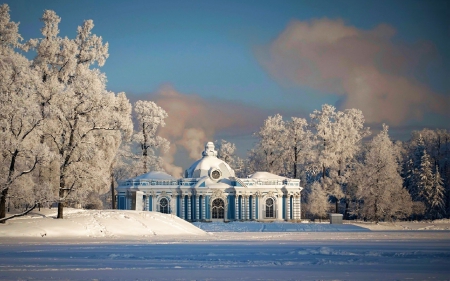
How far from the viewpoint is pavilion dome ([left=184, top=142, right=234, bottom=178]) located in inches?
2432

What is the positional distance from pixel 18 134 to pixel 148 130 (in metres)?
32.3

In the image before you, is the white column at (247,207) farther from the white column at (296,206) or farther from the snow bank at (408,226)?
the snow bank at (408,226)

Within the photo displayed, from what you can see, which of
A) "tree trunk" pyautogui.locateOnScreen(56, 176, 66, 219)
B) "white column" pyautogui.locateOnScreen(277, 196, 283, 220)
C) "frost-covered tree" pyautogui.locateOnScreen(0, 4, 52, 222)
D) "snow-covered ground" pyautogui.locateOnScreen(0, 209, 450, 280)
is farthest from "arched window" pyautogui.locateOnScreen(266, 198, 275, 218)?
"snow-covered ground" pyautogui.locateOnScreen(0, 209, 450, 280)

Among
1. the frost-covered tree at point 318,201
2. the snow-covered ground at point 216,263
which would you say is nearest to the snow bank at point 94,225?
the snow-covered ground at point 216,263

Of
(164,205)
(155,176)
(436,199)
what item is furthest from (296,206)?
(436,199)

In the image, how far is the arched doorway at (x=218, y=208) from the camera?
60653 mm

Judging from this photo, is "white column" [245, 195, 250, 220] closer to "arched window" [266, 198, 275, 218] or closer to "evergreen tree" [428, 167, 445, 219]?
"arched window" [266, 198, 275, 218]

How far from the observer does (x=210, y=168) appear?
62406 mm

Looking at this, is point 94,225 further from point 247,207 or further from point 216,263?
point 247,207

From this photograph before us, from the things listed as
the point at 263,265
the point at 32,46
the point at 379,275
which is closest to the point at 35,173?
the point at 32,46

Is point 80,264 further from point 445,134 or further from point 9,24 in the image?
point 445,134

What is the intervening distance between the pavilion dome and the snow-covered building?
0.11m

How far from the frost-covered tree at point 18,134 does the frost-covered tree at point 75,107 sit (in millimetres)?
1510

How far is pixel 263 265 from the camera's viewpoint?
16.1 m
